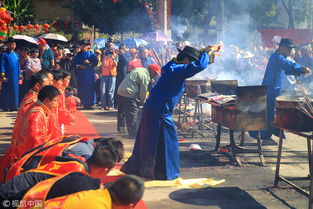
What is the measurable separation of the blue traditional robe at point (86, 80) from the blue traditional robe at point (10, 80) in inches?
72.2

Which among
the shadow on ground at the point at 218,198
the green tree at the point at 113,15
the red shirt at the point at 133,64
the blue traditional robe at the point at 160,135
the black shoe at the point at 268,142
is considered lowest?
the shadow on ground at the point at 218,198

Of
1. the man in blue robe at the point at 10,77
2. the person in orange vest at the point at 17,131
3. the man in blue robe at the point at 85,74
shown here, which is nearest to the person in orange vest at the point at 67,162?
the person in orange vest at the point at 17,131

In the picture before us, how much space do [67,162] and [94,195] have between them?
691 millimetres

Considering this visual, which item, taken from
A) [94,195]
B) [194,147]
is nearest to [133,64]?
[194,147]

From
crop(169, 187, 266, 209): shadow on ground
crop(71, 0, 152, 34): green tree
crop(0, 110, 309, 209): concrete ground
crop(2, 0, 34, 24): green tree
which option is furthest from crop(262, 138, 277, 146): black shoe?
crop(2, 0, 34, 24): green tree

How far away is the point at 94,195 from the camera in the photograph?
3.13 m

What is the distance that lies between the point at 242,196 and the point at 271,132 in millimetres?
3431

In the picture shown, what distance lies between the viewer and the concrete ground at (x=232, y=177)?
5.80 m

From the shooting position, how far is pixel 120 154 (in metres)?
3.93

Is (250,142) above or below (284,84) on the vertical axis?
below

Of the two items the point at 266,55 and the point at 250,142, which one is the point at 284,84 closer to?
the point at 250,142

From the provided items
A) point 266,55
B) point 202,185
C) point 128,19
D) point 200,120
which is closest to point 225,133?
point 200,120

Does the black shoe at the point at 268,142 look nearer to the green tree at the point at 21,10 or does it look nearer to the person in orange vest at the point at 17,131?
the person in orange vest at the point at 17,131

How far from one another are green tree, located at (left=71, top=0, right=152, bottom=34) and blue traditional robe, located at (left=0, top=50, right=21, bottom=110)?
1673cm
